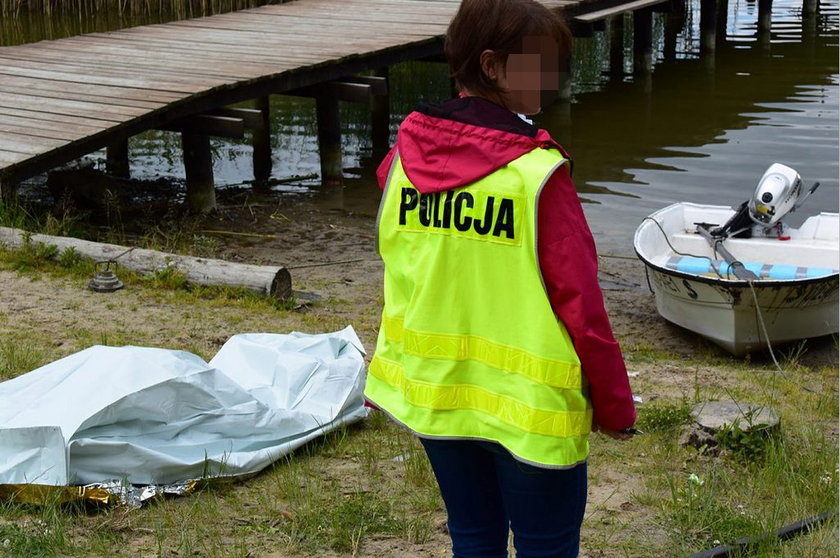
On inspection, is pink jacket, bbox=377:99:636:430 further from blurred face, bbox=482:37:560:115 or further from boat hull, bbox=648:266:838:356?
boat hull, bbox=648:266:838:356

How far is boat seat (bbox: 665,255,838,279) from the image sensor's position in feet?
24.8

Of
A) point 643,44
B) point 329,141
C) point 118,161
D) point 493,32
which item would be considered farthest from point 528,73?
point 643,44

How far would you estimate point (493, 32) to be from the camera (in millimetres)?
2186

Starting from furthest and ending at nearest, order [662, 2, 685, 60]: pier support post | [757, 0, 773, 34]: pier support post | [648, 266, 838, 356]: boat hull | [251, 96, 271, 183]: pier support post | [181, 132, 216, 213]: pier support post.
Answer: [757, 0, 773, 34]: pier support post → [662, 2, 685, 60]: pier support post → [251, 96, 271, 183]: pier support post → [181, 132, 216, 213]: pier support post → [648, 266, 838, 356]: boat hull

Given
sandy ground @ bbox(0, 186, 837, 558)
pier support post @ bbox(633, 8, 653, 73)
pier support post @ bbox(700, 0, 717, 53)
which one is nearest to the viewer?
sandy ground @ bbox(0, 186, 837, 558)

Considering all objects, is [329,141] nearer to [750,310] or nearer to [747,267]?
[747,267]

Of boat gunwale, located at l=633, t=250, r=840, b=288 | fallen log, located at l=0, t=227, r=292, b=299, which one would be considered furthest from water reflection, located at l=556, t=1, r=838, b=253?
fallen log, located at l=0, t=227, r=292, b=299

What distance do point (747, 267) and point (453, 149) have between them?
6093mm

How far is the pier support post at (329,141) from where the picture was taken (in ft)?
39.3

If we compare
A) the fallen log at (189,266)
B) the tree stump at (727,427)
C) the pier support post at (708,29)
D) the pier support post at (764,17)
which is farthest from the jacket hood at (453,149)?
the pier support post at (764,17)

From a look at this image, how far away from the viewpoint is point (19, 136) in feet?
27.8

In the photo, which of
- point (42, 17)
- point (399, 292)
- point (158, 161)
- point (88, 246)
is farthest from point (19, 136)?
point (42, 17)

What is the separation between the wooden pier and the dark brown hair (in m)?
6.34

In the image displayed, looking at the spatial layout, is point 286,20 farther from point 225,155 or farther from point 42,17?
point 42,17
